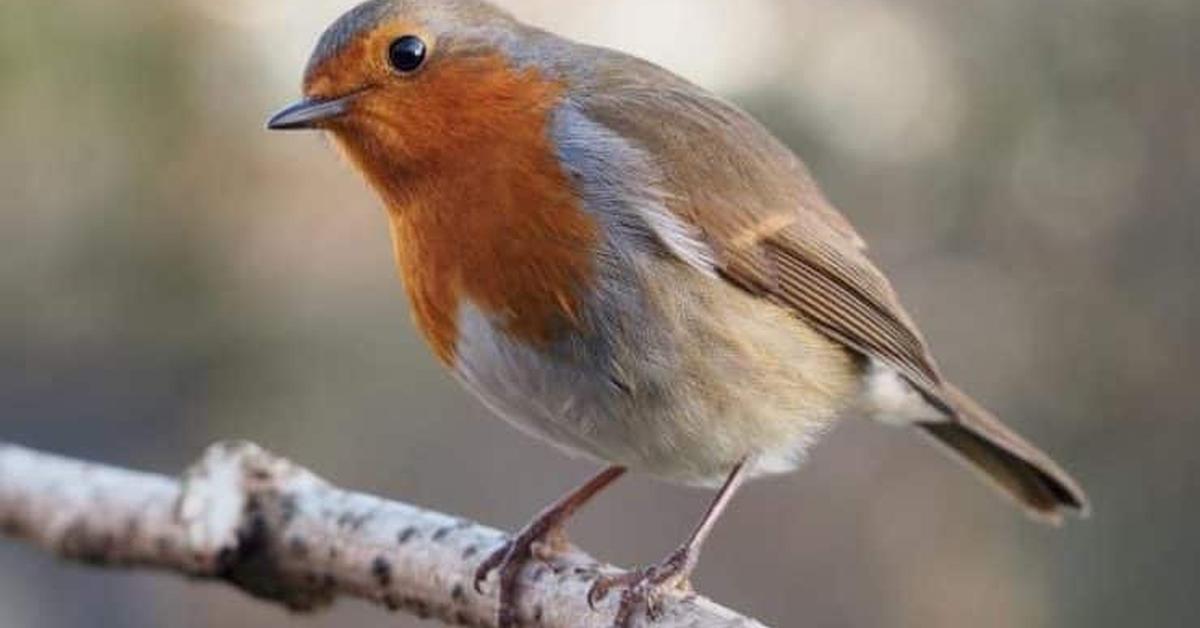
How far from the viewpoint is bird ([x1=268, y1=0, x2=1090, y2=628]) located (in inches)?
121

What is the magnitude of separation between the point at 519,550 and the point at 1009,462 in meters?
1.19

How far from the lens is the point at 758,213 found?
342cm

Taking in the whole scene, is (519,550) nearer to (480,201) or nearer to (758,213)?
(480,201)

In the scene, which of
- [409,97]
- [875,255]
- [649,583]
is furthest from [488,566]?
[875,255]

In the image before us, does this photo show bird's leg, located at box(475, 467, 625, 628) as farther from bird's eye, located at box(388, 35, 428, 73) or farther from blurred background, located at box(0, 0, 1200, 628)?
blurred background, located at box(0, 0, 1200, 628)

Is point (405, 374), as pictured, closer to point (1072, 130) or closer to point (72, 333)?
point (72, 333)

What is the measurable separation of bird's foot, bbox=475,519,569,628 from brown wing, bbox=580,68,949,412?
0.53 meters

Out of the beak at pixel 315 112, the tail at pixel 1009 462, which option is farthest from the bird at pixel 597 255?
the tail at pixel 1009 462

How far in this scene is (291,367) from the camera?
671 centimetres

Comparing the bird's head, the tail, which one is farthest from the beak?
the tail

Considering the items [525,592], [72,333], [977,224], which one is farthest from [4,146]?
[525,592]

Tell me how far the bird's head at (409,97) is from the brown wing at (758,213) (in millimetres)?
157

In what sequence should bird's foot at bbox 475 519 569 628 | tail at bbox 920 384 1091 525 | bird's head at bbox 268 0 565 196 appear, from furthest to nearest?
tail at bbox 920 384 1091 525 → bird's head at bbox 268 0 565 196 → bird's foot at bbox 475 519 569 628

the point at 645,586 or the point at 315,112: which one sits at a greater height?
the point at 315,112
